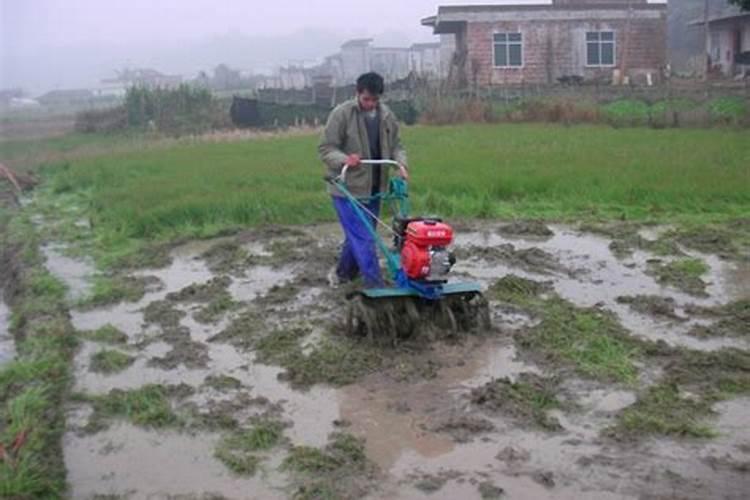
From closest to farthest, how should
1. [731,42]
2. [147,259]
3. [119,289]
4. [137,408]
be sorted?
[137,408], [119,289], [147,259], [731,42]

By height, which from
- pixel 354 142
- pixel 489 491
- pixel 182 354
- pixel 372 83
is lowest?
pixel 489 491

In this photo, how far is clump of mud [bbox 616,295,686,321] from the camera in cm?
674

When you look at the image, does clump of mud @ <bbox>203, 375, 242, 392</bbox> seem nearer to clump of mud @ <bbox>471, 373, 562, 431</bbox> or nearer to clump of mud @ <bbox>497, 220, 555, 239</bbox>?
clump of mud @ <bbox>471, 373, 562, 431</bbox>

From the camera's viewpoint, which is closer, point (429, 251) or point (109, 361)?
point (429, 251)

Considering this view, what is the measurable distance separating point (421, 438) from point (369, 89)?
2827 mm

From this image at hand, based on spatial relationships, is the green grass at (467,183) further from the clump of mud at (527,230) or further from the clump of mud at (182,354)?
the clump of mud at (182,354)

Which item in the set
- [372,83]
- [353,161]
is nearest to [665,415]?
[353,161]

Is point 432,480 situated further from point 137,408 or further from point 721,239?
point 721,239

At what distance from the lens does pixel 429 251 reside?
19.2 ft

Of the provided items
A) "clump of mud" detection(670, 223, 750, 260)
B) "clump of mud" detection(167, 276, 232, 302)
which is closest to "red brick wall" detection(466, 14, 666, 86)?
"clump of mud" detection(670, 223, 750, 260)

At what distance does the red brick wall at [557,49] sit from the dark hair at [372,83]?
2543cm

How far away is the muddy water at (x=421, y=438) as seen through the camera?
420cm

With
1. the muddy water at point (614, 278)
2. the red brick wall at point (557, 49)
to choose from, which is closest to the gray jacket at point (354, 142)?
the muddy water at point (614, 278)

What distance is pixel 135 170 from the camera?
1631 cm
